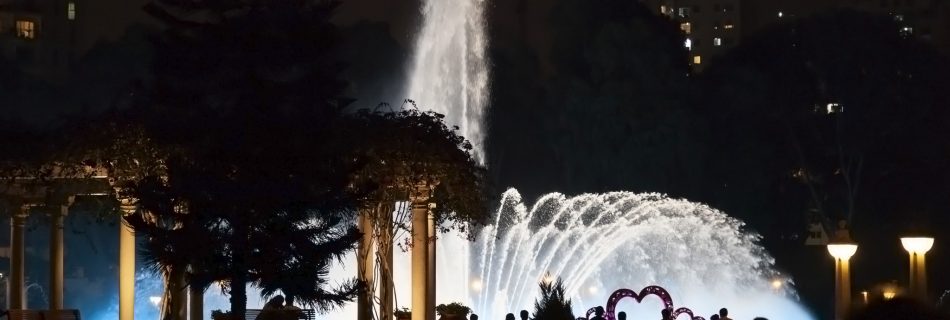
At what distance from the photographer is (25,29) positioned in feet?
259

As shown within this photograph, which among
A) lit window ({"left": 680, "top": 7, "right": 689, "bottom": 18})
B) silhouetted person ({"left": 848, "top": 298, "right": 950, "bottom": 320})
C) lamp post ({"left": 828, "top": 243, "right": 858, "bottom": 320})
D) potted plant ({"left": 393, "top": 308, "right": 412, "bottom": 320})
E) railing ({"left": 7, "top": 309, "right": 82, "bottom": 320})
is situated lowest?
silhouetted person ({"left": 848, "top": 298, "right": 950, "bottom": 320})

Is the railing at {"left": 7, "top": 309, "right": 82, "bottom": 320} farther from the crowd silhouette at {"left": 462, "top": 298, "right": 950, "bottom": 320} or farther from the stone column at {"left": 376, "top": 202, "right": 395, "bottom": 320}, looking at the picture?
the crowd silhouette at {"left": 462, "top": 298, "right": 950, "bottom": 320}

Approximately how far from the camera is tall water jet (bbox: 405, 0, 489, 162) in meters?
61.9

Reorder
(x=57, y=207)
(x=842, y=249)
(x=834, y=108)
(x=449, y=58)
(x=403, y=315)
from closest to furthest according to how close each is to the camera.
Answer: (x=842, y=249) → (x=57, y=207) → (x=403, y=315) → (x=834, y=108) → (x=449, y=58)

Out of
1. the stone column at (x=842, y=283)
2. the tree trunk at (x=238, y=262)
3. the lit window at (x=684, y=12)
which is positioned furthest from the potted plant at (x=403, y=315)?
the lit window at (x=684, y=12)

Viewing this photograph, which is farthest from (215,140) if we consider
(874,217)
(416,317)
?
(874,217)

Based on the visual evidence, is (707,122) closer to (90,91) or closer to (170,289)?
(90,91)

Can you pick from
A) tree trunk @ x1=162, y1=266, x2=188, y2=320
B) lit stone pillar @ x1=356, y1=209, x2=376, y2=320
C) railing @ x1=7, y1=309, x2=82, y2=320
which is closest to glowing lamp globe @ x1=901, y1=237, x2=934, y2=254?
lit stone pillar @ x1=356, y1=209, x2=376, y2=320

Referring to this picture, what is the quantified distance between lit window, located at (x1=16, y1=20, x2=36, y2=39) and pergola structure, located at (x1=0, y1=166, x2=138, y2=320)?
171 ft

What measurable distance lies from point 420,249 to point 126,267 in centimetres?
428

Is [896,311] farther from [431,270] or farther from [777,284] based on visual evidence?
[777,284]

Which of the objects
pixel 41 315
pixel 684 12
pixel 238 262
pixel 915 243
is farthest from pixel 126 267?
pixel 684 12

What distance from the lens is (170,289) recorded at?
Answer: 23375 millimetres

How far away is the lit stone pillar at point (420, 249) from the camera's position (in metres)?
24.6
